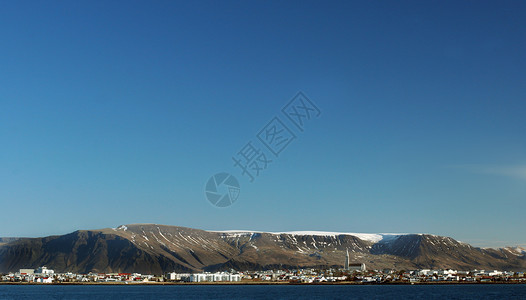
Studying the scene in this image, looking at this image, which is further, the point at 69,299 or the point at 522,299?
the point at 69,299

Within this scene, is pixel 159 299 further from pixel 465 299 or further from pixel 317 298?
pixel 465 299

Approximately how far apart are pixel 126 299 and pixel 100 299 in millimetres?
5799

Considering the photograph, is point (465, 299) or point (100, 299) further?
point (100, 299)

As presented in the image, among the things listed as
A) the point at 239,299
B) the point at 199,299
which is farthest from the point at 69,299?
the point at 239,299

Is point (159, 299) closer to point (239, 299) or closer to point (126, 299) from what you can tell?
point (126, 299)

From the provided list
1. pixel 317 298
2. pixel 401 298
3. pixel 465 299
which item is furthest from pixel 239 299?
pixel 465 299

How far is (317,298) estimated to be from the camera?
4815 inches

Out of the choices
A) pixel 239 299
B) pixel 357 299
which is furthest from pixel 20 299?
pixel 357 299

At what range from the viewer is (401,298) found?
118625 mm

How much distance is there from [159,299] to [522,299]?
78475 mm

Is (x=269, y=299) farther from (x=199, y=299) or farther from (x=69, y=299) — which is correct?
(x=69, y=299)

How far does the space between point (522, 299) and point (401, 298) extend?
968 inches

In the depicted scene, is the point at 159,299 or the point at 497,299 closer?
the point at 497,299

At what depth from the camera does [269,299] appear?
115 metres
